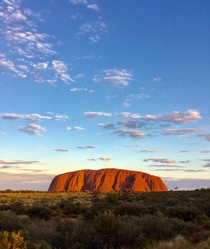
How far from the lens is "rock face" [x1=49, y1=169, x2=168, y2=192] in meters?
156

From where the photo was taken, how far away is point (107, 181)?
159 metres

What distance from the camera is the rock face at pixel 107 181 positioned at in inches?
6122

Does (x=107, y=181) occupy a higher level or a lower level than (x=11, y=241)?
higher

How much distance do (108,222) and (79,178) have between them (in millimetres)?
158210

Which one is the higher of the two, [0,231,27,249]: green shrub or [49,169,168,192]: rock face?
[49,169,168,192]: rock face

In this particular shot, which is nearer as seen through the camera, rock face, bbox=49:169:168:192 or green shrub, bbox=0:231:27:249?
green shrub, bbox=0:231:27:249

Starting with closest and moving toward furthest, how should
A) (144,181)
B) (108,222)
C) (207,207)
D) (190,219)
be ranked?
(108,222) < (190,219) < (207,207) < (144,181)

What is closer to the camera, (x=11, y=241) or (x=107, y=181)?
(x=11, y=241)

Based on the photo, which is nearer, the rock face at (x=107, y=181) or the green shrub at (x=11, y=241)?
the green shrub at (x=11, y=241)

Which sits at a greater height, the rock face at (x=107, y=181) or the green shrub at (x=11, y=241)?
the rock face at (x=107, y=181)

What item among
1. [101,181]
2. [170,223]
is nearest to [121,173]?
[101,181]

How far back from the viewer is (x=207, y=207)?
23188 mm

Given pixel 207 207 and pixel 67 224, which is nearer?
pixel 67 224

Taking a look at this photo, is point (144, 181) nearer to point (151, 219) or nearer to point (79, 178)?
point (79, 178)
